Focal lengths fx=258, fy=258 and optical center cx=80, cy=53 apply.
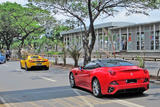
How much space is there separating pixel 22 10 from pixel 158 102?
38200 mm

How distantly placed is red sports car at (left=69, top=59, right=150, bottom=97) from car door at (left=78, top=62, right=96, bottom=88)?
92mm

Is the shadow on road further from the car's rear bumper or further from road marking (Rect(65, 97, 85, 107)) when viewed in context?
the car's rear bumper

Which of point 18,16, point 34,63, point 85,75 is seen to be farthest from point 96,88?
point 18,16

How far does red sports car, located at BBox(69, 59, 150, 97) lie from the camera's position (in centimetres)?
806

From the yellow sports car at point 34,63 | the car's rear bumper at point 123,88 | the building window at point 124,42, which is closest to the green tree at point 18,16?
the building window at point 124,42

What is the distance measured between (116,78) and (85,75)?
5.80ft

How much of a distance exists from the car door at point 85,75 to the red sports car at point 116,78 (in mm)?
92

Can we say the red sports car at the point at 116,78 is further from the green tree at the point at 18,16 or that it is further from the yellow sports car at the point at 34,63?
the green tree at the point at 18,16

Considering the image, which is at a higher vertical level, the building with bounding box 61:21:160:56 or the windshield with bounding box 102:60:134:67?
the building with bounding box 61:21:160:56

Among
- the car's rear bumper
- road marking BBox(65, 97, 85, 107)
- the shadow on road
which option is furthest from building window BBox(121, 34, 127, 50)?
road marking BBox(65, 97, 85, 107)

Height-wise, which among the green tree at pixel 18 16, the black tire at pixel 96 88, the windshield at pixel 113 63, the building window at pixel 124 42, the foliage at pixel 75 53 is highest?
the green tree at pixel 18 16

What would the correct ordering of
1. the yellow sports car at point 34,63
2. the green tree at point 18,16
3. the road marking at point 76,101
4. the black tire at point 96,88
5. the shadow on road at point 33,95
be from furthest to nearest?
1. the green tree at point 18,16
2. the yellow sports car at point 34,63
3. the shadow on road at point 33,95
4. the black tire at point 96,88
5. the road marking at point 76,101

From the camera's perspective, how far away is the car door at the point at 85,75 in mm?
9336

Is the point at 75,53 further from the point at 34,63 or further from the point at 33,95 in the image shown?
the point at 33,95
